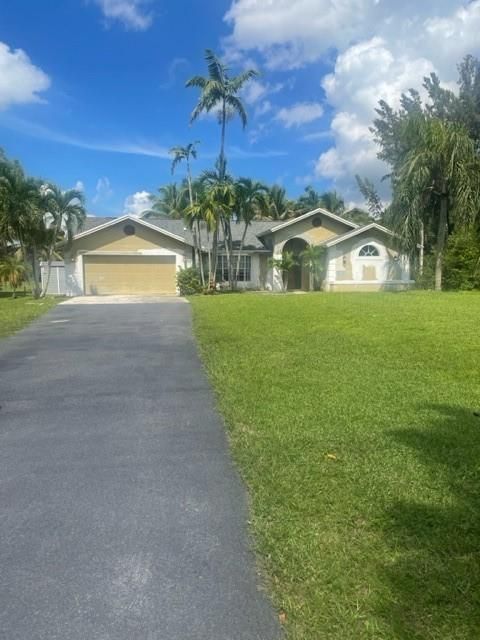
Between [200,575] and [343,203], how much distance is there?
4803 centimetres

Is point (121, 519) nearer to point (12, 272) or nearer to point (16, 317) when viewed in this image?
point (16, 317)

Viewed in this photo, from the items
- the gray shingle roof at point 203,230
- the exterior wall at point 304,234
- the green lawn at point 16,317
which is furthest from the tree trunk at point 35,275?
the exterior wall at point 304,234

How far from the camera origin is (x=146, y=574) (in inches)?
100

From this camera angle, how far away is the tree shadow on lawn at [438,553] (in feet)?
7.15

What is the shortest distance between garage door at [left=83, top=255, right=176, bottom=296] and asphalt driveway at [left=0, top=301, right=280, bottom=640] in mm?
21218

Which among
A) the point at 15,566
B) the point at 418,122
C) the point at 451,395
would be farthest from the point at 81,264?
the point at 15,566

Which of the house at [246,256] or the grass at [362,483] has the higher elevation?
the house at [246,256]

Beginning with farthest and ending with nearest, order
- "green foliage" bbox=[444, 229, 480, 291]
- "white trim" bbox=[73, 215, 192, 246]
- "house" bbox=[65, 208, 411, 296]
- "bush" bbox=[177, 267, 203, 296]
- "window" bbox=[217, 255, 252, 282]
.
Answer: "window" bbox=[217, 255, 252, 282], "house" bbox=[65, 208, 411, 296], "white trim" bbox=[73, 215, 192, 246], "bush" bbox=[177, 267, 203, 296], "green foliage" bbox=[444, 229, 480, 291]

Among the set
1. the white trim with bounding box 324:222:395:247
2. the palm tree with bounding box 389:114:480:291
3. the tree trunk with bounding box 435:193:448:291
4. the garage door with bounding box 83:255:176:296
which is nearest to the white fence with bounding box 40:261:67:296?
the garage door with bounding box 83:255:176:296

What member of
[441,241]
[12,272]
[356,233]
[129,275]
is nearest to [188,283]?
[129,275]

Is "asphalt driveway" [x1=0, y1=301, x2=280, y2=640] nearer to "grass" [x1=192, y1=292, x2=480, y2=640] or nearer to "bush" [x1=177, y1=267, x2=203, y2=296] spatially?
"grass" [x1=192, y1=292, x2=480, y2=640]

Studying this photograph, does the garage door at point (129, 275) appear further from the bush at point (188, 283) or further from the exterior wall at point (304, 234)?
the exterior wall at point (304, 234)

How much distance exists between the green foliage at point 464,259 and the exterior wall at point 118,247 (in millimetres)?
14254

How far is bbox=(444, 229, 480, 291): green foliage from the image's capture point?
25719 millimetres
